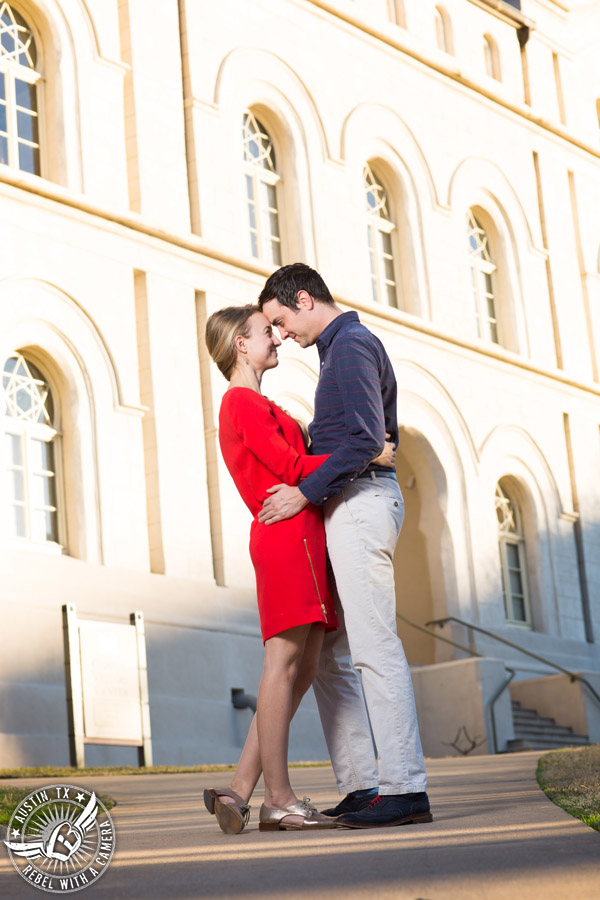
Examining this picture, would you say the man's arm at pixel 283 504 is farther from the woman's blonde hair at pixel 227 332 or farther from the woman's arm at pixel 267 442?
the woman's blonde hair at pixel 227 332

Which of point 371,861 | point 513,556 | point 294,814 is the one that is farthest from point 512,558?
point 371,861

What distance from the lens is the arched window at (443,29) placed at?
22469 millimetres

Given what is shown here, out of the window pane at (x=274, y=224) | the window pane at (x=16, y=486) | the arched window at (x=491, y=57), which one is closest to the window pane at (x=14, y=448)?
the window pane at (x=16, y=486)

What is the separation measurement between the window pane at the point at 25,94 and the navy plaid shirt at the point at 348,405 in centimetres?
1166

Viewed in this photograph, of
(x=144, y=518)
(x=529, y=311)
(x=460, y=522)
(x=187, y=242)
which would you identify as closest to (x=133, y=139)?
(x=187, y=242)

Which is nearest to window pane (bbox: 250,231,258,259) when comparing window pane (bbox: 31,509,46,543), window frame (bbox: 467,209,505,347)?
window frame (bbox: 467,209,505,347)

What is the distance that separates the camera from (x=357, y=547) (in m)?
4.58

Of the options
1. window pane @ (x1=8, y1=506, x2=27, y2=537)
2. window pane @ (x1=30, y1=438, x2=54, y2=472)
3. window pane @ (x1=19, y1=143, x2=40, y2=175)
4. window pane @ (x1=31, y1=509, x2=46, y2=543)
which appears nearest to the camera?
window pane @ (x1=8, y1=506, x2=27, y2=537)

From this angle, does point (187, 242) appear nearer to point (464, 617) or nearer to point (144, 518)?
point (144, 518)

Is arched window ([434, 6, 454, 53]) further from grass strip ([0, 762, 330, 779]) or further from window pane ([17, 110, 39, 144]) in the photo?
grass strip ([0, 762, 330, 779])

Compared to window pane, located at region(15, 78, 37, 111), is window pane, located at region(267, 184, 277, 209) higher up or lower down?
lower down

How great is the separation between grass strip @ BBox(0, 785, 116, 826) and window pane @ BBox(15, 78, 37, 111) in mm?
10438

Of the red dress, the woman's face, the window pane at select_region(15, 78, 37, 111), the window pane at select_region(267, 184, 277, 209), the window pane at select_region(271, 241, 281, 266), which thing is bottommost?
the red dress

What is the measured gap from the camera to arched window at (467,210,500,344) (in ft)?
71.8
